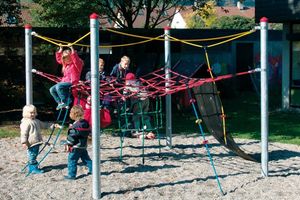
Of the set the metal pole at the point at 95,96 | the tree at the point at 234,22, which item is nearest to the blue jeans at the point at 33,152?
the metal pole at the point at 95,96

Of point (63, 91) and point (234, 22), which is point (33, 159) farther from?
point (234, 22)

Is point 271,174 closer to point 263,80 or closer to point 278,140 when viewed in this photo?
point 263,80

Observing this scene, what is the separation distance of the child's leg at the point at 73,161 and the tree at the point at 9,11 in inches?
366

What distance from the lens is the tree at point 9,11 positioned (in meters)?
15.8

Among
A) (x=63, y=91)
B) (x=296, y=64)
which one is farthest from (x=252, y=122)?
(x=63, y=91)

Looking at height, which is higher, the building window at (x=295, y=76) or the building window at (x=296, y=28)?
the building window at (x=296, y=28)

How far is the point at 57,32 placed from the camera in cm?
1805

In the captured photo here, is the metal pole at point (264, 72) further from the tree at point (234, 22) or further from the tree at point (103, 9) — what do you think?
the tree at point (234, 22)

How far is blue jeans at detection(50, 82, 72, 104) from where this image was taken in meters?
8.48

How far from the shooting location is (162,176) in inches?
310

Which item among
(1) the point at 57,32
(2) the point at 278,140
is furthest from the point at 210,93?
(1) the point at 57,32

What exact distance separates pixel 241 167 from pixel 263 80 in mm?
1612

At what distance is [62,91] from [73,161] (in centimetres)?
140

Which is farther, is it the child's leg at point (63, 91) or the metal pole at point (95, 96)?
the child's leg at point (63, 91)
